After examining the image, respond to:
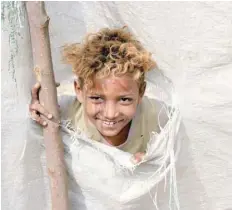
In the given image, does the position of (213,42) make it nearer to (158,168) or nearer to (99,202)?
(158,168)

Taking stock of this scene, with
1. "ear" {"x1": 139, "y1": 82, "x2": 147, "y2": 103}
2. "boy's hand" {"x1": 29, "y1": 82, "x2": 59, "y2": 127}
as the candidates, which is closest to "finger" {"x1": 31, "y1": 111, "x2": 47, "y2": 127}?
"boy's hand" {"x1": 29, "y1": 82, "x2": 59, "y2": 127}

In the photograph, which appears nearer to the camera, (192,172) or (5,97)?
(5,97)

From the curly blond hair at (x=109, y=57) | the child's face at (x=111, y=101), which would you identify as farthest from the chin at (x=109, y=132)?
the curly blond hair at (x=109, y=57)

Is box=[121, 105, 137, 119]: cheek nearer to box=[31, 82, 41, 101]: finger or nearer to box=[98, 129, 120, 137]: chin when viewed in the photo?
box=[98, 129, 120, 137]: chin

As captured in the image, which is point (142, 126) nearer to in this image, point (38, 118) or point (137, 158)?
point (137, 158)

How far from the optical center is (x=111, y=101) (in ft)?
3.53

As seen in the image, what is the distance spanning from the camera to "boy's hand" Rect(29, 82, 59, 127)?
101cm

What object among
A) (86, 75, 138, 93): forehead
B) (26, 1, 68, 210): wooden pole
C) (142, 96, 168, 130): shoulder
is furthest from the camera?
(142, 96, 168, 130): shoulder

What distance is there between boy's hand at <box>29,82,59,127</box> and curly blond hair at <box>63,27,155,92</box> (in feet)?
0.35

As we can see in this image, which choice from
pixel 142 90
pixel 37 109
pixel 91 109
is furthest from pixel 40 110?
pixel 142 90

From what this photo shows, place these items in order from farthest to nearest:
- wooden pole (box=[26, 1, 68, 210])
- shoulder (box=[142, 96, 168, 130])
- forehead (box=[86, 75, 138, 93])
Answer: shoulder (box=[142, 96, 168, 130]) → forehead (box=[86, 75, 138, 93]) → wooden pole (box=[26, 1, 68, 210])

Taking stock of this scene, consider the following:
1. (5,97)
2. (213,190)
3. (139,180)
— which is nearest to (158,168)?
(139,180)

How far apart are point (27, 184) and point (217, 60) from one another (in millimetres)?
422

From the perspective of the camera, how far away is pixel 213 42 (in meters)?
1.08
